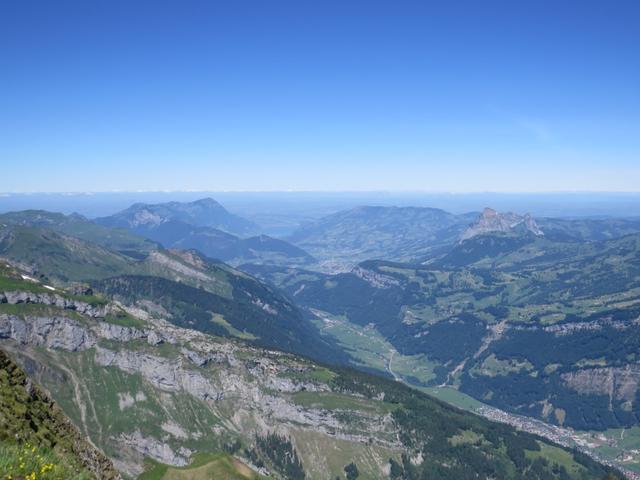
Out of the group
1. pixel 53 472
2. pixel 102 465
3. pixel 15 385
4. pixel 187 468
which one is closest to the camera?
pixel 53 472

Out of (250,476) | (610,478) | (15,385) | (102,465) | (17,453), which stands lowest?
(610,478)

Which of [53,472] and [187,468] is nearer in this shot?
[53,472]

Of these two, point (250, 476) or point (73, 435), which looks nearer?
point (73, 435)

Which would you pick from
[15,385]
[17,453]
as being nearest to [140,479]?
[15,385]

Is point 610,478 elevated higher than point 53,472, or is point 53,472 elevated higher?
point 53,472

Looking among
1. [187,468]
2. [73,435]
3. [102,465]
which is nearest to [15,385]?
[73,435]

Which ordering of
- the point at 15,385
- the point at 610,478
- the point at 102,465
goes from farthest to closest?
the point at 610,478, the point at 15,385, the point at 102,465

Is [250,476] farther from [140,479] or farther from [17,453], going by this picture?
[17,453]

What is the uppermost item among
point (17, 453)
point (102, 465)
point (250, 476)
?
point (17, 453)

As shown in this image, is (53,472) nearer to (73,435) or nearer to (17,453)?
(17,453)

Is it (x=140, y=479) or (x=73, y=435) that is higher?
(x=73, y=435)
